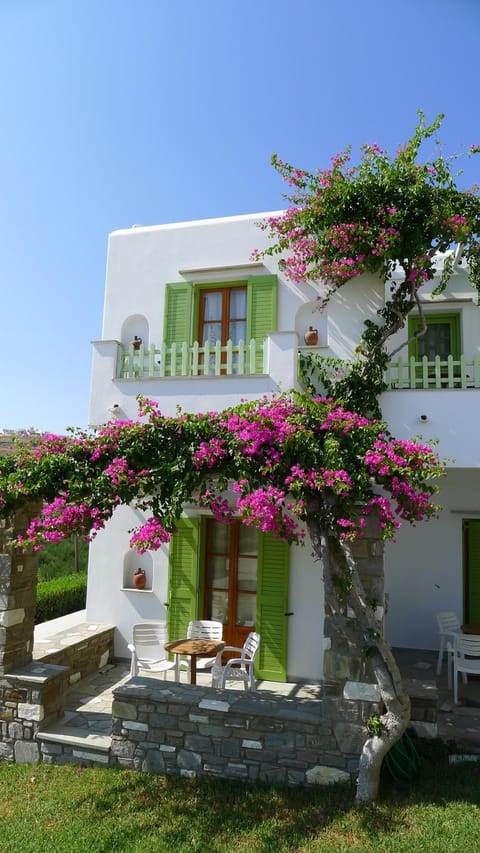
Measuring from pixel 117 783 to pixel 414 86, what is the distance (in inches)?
354

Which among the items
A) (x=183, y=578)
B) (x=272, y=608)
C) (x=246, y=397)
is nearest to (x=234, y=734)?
(x=272, y=608)

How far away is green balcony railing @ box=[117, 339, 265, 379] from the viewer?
24.3ft

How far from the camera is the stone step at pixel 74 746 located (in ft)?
18.3

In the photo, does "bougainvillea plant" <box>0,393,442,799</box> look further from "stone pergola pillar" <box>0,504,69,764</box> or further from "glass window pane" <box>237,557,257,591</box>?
"glass window pane" <box>237,557,257,591</box>

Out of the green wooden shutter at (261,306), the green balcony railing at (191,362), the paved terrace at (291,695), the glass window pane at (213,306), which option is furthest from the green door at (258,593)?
the glass window pane at (213,306)

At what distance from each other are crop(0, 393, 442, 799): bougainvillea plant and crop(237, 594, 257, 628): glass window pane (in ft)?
9.98

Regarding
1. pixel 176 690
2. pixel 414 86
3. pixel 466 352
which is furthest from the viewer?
pixel 466 352

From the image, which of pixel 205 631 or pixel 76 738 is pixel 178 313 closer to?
pixel 205 631

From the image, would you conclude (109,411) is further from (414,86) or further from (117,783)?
(414,86)

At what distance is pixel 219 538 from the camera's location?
853 centimetres

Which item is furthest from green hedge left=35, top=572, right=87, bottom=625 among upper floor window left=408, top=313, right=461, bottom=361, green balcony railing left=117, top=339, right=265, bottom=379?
upper floor window left=408, top=313, right=461, bottom=361

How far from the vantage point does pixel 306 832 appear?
14.3ft

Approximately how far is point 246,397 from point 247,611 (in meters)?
3.36

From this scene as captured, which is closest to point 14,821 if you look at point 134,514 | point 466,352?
point 134,514
